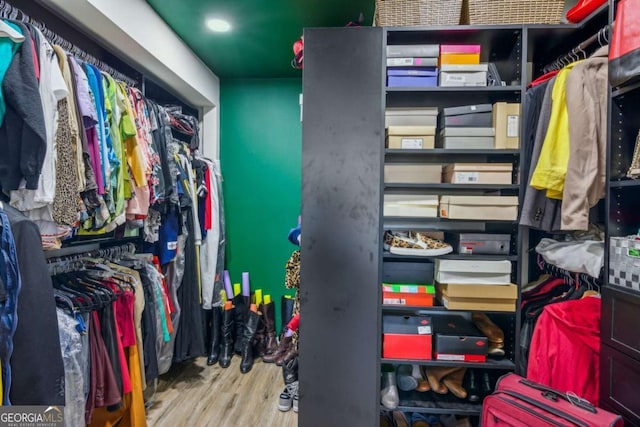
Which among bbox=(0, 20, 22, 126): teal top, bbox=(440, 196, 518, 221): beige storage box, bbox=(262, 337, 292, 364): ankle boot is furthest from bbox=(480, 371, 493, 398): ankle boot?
bbox=(0, 20, 22, 126): teal top

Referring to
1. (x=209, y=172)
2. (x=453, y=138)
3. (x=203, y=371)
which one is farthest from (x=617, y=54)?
(x=203, y=371)

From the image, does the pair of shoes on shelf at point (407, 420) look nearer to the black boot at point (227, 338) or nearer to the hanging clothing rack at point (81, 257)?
the black boot at point (227, 338)

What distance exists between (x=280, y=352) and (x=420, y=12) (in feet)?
7.85

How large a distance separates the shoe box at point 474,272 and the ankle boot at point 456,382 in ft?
1.72

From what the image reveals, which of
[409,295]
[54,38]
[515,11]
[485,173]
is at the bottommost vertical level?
[409,295]

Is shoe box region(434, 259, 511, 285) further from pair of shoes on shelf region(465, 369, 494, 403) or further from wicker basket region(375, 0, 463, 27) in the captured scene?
wicker basket region(375, 0, 463, 27)

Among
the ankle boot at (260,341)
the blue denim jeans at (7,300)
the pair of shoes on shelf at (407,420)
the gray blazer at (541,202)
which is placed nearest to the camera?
the blue denim jeans at (7,300)

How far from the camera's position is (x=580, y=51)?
1399mm

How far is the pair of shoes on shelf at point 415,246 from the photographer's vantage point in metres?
1.48

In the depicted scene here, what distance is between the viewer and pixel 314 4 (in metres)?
1.71

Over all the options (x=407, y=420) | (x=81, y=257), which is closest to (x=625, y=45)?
(x=407, y=420)

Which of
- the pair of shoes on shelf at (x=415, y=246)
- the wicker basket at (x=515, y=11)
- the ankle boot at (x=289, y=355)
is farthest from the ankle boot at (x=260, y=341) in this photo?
the wicker basket at (x=515, y=11)

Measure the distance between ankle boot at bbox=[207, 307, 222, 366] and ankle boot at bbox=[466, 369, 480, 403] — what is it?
5.76ft

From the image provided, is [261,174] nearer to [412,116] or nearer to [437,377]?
[412,116]
